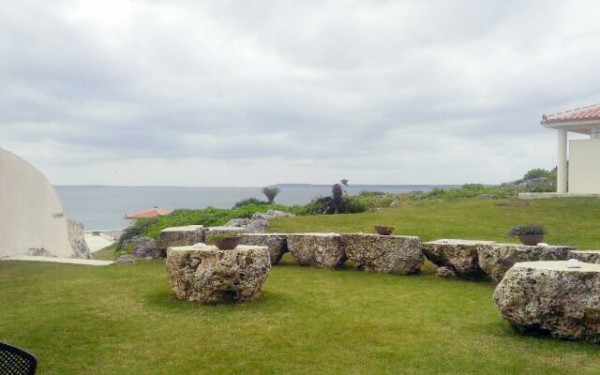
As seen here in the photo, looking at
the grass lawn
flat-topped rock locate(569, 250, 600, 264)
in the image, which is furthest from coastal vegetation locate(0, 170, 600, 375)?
flat-topped rock locate(569, 250, 600, 264)

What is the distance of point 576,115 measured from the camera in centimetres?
2266

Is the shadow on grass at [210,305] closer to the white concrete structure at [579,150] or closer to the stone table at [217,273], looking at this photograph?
the stone table at [217,273]

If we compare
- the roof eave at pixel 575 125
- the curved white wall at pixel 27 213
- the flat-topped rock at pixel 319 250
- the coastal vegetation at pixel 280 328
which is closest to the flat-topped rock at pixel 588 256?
the coastal vegetation at pixel 280 328

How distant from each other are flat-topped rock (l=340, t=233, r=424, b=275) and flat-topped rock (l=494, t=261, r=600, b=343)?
540cm

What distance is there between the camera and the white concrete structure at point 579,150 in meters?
21.9

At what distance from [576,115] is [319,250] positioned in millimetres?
14333

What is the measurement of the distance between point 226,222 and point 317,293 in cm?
1185

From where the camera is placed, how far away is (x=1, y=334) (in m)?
7.47

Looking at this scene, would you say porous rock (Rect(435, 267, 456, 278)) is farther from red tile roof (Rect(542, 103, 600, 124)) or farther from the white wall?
red tile roof (Rect(542, 103, 600, 124))

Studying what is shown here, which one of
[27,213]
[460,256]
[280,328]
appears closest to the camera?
[280,328]

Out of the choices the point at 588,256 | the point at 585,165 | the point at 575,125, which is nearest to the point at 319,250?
the point at 588,256

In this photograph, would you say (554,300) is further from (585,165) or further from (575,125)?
(575,125)

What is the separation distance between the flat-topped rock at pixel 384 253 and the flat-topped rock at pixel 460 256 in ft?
1.55

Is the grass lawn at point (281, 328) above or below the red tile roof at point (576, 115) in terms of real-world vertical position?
below
